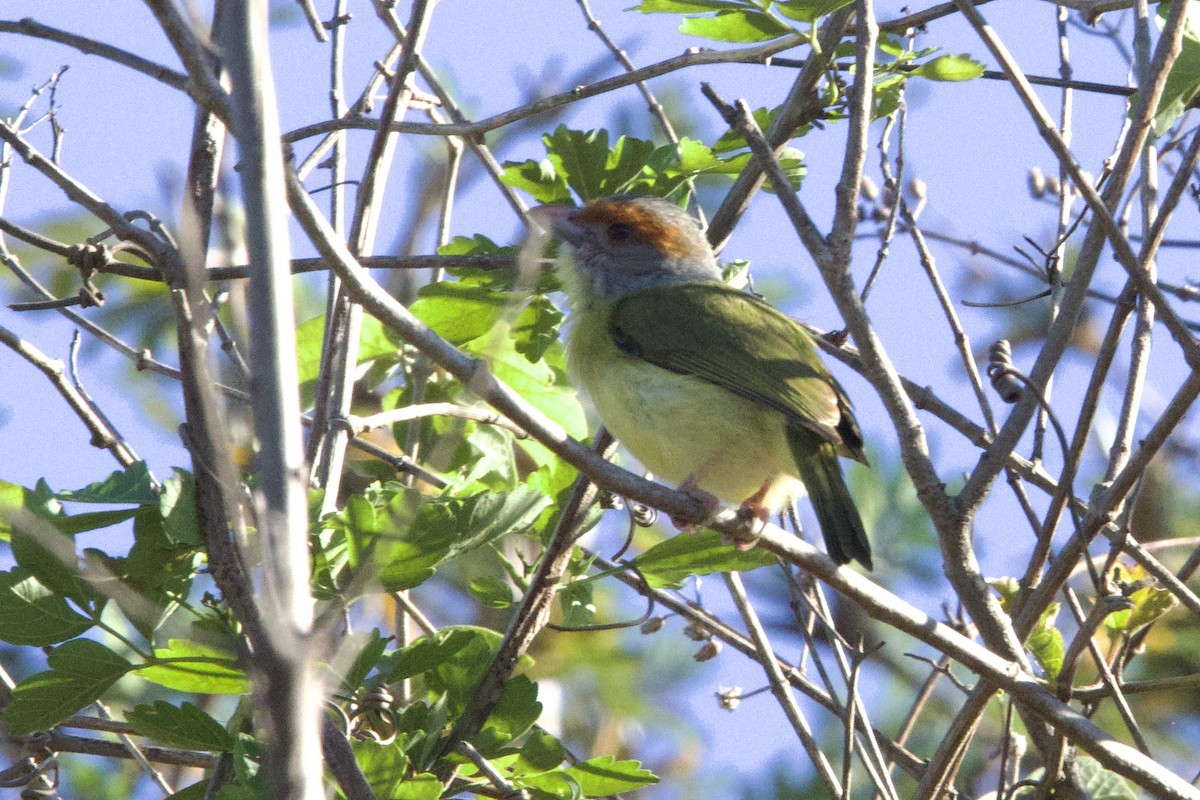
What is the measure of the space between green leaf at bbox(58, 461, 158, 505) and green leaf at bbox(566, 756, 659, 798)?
3.60ft

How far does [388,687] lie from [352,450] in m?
1.37

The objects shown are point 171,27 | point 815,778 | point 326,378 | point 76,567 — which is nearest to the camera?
point 171,27

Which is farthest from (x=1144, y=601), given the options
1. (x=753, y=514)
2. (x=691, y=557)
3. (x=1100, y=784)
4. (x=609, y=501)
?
(x=609, y=501)

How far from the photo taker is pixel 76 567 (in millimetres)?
2639

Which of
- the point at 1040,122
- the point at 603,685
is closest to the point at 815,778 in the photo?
the point at 603,685

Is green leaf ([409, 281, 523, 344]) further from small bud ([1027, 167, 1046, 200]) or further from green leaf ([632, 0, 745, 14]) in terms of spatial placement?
small bud ([1027, 167, 1046, 200])

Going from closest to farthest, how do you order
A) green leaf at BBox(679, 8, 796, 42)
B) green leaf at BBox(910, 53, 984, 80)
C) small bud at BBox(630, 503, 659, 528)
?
1. green leaf at BBox(679, 8, 796, 42)
2. green leaf at BBox(910, 53, 984, 80)
3. small bud at BBox(630, 503, 659, 528)

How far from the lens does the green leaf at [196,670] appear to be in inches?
107

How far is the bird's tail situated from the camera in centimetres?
325

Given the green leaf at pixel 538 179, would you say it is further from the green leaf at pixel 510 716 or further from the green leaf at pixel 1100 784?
the green leaf at pixel 1100 784

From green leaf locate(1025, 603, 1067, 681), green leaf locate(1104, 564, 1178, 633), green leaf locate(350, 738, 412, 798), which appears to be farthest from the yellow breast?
green leaf locate(350, 738, 412, 798)

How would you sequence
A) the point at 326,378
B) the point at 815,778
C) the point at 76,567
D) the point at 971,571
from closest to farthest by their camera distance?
the point at 76,567, the point at 971,571, the point at 326,378, the point at 815,778

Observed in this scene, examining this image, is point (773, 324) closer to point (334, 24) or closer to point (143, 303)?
point (334, 24)

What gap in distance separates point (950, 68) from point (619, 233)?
1467 mm
